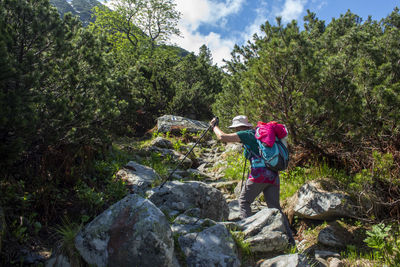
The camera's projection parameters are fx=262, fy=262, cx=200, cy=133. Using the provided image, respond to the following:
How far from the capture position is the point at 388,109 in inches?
163

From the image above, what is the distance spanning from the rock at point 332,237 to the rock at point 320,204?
0.97 feet

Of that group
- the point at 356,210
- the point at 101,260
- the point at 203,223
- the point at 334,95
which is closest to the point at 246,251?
the point at 203,223

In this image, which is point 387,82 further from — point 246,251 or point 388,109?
point 246,251

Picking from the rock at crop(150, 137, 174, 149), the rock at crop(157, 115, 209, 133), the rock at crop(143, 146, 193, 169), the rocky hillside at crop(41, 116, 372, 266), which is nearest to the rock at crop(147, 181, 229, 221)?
the rocky hillside at crop(41, 116, 372, 266)

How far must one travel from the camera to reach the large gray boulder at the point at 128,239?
2855mm

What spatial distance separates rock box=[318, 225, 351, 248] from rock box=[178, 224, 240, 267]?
5.94 feet

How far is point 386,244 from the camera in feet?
11.9

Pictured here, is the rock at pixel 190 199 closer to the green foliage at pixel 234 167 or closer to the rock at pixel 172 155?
the green foliage at pixel 234 167

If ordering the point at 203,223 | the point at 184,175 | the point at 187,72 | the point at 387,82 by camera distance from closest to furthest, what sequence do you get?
the point at 203,223
the point at 387,82
the point at 184,175
the point at 187,72

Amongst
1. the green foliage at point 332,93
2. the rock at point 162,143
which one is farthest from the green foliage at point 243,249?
→ the rock at point 162,143

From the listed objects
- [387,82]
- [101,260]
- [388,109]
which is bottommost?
[101,260]

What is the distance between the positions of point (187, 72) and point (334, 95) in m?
14.0

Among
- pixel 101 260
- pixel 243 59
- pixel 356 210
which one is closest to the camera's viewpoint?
pixel 101 260

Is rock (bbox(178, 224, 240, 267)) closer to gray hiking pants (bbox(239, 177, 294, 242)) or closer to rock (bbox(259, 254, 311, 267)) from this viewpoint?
rock (bbox(259, 254, 311, 267))
